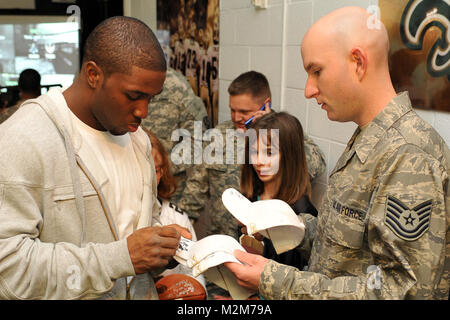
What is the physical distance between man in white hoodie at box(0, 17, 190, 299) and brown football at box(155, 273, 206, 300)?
0.27m

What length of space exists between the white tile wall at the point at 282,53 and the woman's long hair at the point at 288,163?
0.30 meters

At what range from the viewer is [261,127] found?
7.55 feet

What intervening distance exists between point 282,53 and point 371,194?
186 cm

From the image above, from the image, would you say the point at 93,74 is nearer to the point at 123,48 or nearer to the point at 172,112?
the point at 123,48

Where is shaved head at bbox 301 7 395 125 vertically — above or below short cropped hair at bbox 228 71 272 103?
above

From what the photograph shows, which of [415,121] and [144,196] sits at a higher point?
[415,121]

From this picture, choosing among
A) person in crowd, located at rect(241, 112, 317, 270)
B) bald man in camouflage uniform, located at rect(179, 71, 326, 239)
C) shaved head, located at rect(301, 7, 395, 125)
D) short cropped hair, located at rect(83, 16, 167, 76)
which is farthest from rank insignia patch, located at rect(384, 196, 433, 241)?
bald man in camouflage uniform, located at rect(179, 71, 326, 239)

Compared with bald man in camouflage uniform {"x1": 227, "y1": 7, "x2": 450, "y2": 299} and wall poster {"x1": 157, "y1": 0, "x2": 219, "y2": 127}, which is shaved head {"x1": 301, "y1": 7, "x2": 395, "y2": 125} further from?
wall poster {"x1": 157, "y1": 0, "x2": 219, "y2": 127}

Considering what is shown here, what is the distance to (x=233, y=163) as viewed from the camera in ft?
9.33

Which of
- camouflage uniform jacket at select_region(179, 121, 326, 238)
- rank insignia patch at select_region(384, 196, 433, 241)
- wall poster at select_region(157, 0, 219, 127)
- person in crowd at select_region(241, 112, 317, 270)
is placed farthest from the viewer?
wall poster at select_region(157, 0, 219, 127)

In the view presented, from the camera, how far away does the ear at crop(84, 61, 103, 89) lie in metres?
1.32
